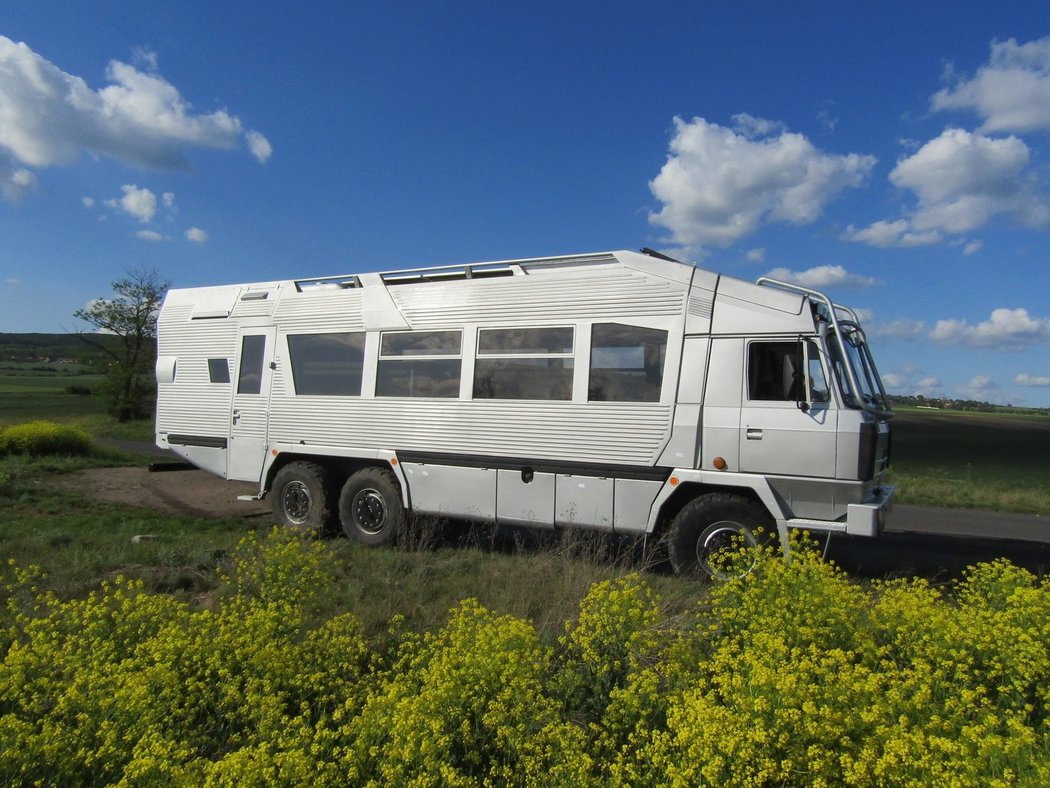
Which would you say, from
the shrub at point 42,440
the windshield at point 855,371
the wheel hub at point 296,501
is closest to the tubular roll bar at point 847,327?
the windshield at point 855,371

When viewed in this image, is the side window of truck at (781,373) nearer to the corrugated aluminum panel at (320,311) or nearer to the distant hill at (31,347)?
the corrugated aluminum panel at (320,311)

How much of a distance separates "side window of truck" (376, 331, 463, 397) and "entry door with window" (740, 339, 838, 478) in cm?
330

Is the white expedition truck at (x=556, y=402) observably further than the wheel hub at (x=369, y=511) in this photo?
No

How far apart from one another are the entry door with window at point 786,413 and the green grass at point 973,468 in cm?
420

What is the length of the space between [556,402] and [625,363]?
33.7 inches

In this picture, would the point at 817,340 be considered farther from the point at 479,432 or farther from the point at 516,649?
the point at 516,649

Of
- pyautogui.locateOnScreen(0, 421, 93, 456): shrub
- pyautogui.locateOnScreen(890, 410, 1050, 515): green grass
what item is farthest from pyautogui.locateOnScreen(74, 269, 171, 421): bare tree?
pyautogui.locateOnScreen(890, 410, 1050, 515): green grass

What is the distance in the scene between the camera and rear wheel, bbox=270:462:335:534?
364 inches

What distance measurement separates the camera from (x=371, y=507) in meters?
9.02

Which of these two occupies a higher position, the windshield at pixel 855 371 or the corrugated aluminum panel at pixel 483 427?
the windshield at pixel 855 371

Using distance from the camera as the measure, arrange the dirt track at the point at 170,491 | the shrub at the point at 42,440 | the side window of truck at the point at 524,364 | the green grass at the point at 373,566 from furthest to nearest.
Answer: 1. the shrub at the point at 42,440
2. the dirt track at the point at 170,491
3. the side window of truck at the point at 524,364
4. the green grass at the point at 373,566

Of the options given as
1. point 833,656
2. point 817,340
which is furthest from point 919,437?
point 833,656

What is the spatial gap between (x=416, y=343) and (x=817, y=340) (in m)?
4.49

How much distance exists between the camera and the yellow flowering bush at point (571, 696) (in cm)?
298
